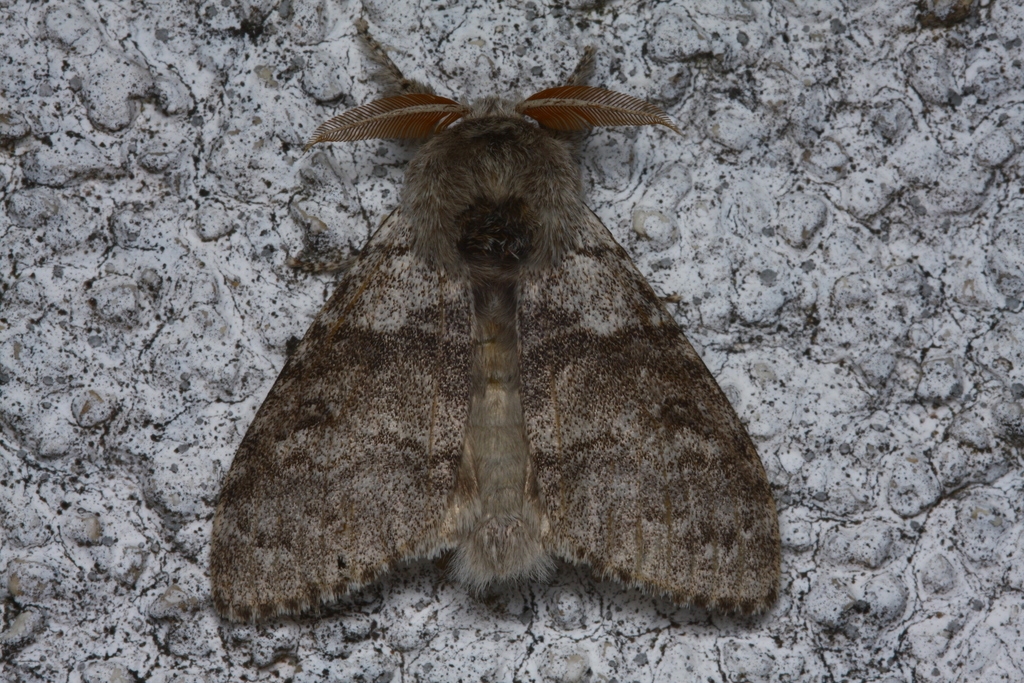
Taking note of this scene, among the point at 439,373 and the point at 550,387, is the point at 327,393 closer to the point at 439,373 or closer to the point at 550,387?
the point at 439,373

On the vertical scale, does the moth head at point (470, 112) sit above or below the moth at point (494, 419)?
above

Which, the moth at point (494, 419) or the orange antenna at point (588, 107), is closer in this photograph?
the moth at point (494, 419)

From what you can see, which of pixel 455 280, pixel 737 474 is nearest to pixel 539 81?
pixel 455 280

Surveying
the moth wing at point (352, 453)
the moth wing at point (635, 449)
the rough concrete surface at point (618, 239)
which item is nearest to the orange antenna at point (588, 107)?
the rough concrete surface at point (618, 239)

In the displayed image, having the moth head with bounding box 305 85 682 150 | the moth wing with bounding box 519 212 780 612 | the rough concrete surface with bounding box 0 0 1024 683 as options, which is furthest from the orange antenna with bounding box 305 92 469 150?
the moth wing with bounding box 519 212 780 612

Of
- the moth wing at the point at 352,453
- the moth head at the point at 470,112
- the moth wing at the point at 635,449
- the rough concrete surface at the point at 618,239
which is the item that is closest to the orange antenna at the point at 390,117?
the moth head at the point at 470,112

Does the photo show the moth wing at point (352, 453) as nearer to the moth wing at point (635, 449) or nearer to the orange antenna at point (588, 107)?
the moth wing at point (635, 449)

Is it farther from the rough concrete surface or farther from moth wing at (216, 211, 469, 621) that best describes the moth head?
moth wing at (216, 211, 469, 621)
